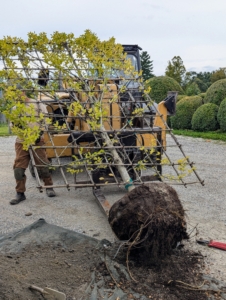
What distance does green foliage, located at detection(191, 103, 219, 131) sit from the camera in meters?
13.7

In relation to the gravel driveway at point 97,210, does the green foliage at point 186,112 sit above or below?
above

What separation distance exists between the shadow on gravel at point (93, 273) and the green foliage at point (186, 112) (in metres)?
11.8

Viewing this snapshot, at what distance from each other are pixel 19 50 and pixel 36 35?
306mm

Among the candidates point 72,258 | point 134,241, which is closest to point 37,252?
point 72,258

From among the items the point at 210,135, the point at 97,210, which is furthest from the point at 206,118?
the point at 97,210

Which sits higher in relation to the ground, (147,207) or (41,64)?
(41,64)

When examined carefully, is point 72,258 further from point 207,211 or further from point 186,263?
point 207,211

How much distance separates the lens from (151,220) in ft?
10.4

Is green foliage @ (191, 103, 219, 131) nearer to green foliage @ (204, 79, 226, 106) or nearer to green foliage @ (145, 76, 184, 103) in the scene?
green foliage @ (204, 79, 226, 106)

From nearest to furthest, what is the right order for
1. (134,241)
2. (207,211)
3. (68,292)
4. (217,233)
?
(68,292)
(134,241)
(217,233)
(207,211)

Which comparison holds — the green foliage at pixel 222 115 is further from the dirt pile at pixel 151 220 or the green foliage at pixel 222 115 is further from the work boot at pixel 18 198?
the dirt pile at pixel 151 220

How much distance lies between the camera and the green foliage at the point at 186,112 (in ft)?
49.4

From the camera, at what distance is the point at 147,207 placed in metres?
3.27

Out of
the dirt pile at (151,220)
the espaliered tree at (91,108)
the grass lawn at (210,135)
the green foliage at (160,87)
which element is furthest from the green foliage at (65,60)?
the green foliage at (160,87)
